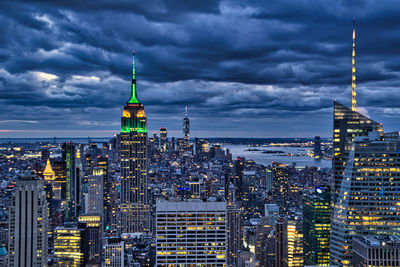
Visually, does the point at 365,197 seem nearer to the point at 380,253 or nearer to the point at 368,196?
the point at 368,196

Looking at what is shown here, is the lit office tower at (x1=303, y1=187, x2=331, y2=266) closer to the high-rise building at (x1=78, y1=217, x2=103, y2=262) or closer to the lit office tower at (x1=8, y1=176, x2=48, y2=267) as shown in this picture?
the lit office tower at (x1=8, y1=176, x2=48, y2=267)

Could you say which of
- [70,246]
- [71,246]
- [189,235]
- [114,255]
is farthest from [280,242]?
[189,235]

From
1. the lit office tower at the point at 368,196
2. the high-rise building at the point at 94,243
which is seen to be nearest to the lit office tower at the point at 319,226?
the lit office tower at the point at 368,196

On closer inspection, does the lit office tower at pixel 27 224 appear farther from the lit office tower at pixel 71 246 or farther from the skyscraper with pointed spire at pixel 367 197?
the skyscraper with pointed spire at pixel 367 197

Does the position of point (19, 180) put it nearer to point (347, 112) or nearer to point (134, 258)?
point (134, 258)

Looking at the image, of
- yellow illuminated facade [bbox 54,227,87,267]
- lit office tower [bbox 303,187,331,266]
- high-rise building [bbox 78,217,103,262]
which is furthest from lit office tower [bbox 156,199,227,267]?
high-rise building [bbox 78,217,103,262]
